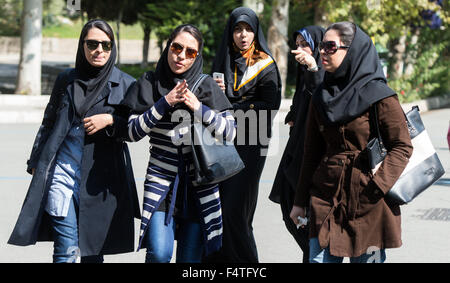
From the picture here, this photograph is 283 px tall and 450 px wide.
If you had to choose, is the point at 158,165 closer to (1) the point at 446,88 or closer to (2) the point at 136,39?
(1) the point at 446,88

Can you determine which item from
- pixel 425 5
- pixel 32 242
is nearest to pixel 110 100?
pixel 32 242

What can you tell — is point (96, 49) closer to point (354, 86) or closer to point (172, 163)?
point (172, 163)

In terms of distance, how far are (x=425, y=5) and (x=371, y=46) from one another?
17.2m

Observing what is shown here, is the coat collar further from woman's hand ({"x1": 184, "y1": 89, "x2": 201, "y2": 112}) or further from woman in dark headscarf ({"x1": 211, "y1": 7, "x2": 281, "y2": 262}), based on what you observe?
woman in dark headscarf ({"x1": 211, "y1": 7, "x2": 281, "y2": 262})

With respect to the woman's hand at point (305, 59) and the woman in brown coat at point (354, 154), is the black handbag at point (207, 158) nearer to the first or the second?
the woman in brown coat at point (354, 154)

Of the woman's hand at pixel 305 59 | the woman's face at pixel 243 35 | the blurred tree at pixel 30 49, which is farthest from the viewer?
the blurred tree at pixel 30 49

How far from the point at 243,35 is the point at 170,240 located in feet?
5.60

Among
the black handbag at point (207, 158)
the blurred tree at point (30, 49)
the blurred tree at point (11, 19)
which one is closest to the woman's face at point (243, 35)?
the black handbag at point (207, 158)

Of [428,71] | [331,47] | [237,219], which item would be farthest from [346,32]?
[428,71]

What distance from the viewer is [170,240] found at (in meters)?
4.56

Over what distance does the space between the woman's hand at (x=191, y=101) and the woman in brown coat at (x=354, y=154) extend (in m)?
0.65

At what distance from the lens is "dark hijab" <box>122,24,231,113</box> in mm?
4652

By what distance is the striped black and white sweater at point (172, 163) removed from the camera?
14.9 ft

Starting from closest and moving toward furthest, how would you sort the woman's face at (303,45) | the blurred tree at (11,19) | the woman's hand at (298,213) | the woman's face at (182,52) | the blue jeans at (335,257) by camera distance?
1. the blue jeans at (335,257)
2. the woman's hand at (298,213)
3. the woman's face at (182,52)
4. the woman's face at (303,45)
5. the blurred tree at (11,19)
